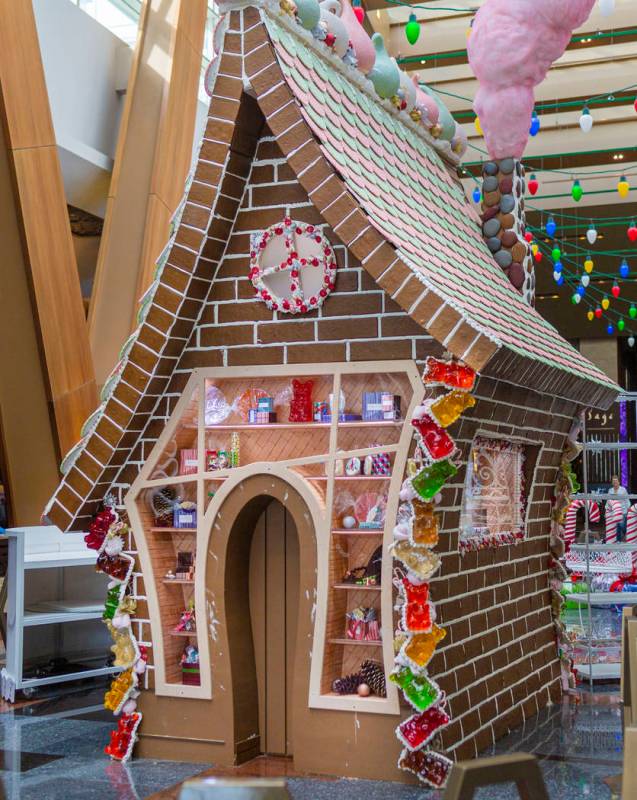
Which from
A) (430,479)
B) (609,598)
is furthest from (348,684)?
(609,598)

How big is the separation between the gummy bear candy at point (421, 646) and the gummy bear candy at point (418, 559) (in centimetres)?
28

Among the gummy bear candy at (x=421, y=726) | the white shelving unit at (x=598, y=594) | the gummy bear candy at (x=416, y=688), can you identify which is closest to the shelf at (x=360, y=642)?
the gummy bear candy at (x=416, y=688)

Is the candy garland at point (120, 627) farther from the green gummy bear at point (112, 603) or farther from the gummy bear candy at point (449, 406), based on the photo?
the gummy bear candy at point (449, 406)

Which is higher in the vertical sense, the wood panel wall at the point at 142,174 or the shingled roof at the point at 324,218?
the wood panel wall at the point at 142,174

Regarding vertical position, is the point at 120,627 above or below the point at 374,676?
above

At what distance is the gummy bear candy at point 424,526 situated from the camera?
5348mm

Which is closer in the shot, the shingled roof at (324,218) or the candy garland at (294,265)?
the shingled roof at (324,218)

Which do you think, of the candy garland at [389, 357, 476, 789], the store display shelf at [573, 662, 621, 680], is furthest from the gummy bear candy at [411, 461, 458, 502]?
the store display shelf at [573, 662, 621, 680]

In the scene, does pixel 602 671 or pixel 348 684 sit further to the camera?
pixel 602 671

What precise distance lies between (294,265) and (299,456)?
1.02m

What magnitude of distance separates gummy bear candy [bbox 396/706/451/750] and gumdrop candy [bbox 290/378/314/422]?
163cm

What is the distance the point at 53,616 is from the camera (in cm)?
802

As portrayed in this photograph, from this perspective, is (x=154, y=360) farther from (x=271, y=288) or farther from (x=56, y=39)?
(x=56, y=39)

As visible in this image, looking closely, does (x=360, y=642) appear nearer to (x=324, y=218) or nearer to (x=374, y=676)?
(x=374, y=676)
